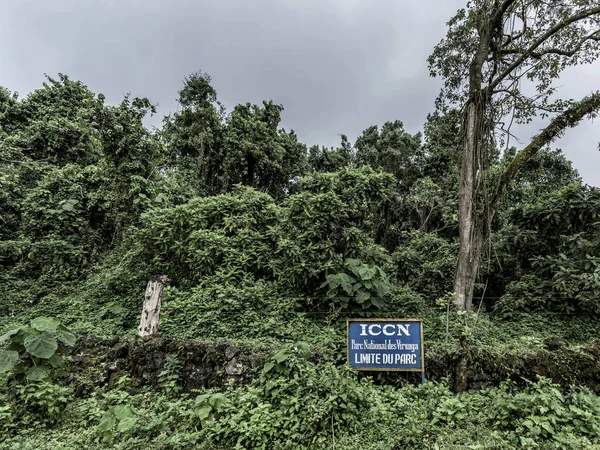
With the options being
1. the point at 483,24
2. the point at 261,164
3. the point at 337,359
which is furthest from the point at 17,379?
the point at 261,164

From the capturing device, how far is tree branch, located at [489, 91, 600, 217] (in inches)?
255

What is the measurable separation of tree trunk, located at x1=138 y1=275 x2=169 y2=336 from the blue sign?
321cm

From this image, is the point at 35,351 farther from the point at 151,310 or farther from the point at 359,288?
the point at 359,288

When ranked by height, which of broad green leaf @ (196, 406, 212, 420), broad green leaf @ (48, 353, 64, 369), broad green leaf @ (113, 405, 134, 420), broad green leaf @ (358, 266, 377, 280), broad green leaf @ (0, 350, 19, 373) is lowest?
broad green leaf @ (113, 405, 134, 420)

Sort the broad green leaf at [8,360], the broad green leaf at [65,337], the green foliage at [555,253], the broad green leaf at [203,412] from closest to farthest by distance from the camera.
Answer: the broad green leaf at [203,412], the broad green leaf at [8,360], the broad green leaf at [65,337], the green foliage at [555,253]

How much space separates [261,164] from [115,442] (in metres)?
12.5

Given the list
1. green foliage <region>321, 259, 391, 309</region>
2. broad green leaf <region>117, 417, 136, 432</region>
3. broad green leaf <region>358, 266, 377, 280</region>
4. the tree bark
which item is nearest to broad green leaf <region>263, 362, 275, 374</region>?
broad green leaf <region>117, 417, 136, 432</region>

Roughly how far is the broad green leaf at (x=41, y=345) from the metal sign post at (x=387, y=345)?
147 inches

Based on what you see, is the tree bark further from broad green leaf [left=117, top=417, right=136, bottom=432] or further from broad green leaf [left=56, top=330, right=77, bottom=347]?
broad green leaf [left=56, top=330, right=77, bottom=347]

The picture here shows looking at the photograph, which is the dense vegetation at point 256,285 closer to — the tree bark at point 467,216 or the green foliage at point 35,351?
the green foliage at point 35,351

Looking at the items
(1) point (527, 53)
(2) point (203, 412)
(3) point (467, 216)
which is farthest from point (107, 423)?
(1) point (527, 53)

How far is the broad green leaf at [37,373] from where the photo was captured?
11.8 ft

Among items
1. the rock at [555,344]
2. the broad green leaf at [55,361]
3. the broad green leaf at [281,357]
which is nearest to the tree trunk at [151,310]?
the broad green leaf at [55,361]

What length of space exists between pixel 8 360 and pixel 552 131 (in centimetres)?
1043
